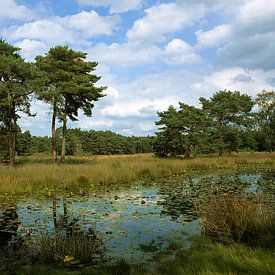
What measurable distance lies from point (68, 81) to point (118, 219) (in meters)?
22.9

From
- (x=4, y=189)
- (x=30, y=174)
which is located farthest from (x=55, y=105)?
(x=4, y=189)

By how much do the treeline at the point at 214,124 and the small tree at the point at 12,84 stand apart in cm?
2121

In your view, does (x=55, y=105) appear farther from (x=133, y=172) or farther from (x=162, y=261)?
(x=162, y=261)

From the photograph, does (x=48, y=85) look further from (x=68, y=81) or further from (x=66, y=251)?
(x=66, y=251)

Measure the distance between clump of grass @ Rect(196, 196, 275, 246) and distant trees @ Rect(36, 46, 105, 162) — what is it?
22.0 meters

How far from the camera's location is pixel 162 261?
5.84 m

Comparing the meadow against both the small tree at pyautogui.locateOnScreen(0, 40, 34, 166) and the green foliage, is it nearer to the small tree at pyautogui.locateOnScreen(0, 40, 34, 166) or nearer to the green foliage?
the small tree at pyautogui.locateOnScreen(0, 40, 34, 166)

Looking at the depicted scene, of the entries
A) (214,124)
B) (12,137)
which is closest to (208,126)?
(214,124)

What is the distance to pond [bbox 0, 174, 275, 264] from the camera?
23.1ft

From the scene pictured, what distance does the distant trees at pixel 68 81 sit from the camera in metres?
29.2

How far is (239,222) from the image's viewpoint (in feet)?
22.9

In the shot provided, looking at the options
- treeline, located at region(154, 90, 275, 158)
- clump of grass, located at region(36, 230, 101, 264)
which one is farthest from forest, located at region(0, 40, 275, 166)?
clump of grass, located at region(36, 230, 101, 264)

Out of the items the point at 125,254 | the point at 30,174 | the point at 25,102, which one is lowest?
the point at 125,254

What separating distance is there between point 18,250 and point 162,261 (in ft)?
9.79
